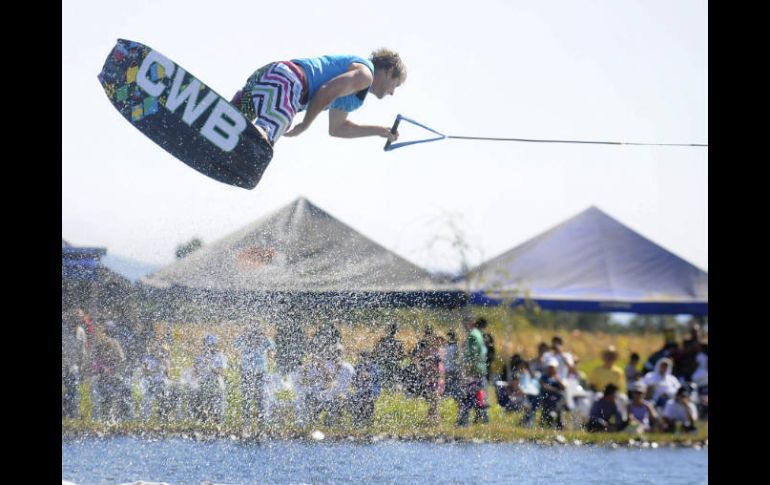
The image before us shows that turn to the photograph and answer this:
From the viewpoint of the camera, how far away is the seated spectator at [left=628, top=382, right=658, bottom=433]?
452 inches

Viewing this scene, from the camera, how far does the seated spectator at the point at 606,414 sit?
1122cm

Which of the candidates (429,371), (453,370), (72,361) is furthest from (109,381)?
(453,370)

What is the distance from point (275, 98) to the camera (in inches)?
250

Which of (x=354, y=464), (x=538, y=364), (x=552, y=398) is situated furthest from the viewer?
(x=538, y=364)

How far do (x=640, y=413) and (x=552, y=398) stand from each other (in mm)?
1116

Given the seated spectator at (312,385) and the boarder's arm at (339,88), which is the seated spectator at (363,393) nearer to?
the seated spectator at (312,385)

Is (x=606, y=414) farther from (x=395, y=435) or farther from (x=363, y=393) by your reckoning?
(x=363, y=393)

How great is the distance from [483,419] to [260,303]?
2.63 metres

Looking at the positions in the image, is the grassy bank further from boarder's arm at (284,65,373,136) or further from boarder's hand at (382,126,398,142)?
boarder's arm at (284,65,373,136)

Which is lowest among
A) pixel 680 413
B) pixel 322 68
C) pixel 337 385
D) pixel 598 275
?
pixel 680 413

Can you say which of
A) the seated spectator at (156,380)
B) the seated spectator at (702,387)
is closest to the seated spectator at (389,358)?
the seated spectator at (156,380)

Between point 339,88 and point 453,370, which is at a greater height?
point 339,88
